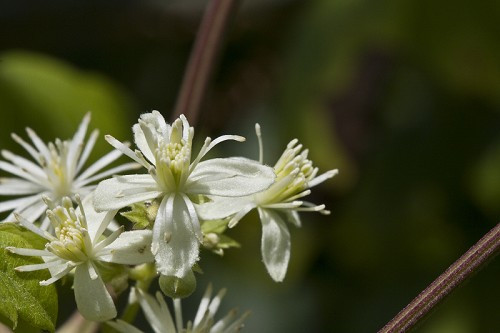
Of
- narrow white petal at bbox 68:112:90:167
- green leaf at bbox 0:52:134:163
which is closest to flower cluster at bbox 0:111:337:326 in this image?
narrow white petal at bbox 68:112:90:167

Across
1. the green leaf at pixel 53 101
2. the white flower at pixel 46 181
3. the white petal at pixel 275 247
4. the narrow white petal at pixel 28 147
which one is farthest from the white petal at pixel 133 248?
the green leaf at pixel 53 101

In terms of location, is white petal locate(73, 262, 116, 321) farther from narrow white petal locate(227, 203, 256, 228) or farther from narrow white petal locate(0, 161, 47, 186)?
narrow white petal locate(0, 161, 47, 186)

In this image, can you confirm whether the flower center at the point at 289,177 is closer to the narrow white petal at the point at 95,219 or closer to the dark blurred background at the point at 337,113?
the narrow white petal at the point at 95,219

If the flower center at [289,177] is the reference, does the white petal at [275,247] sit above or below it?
below

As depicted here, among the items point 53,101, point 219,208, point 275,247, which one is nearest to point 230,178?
point 219,208

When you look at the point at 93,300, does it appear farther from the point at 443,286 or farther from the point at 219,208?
the point at 443,286

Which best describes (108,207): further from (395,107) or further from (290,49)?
(395,107)

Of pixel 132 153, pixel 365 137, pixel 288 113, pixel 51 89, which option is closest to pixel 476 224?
pixel 365 137
